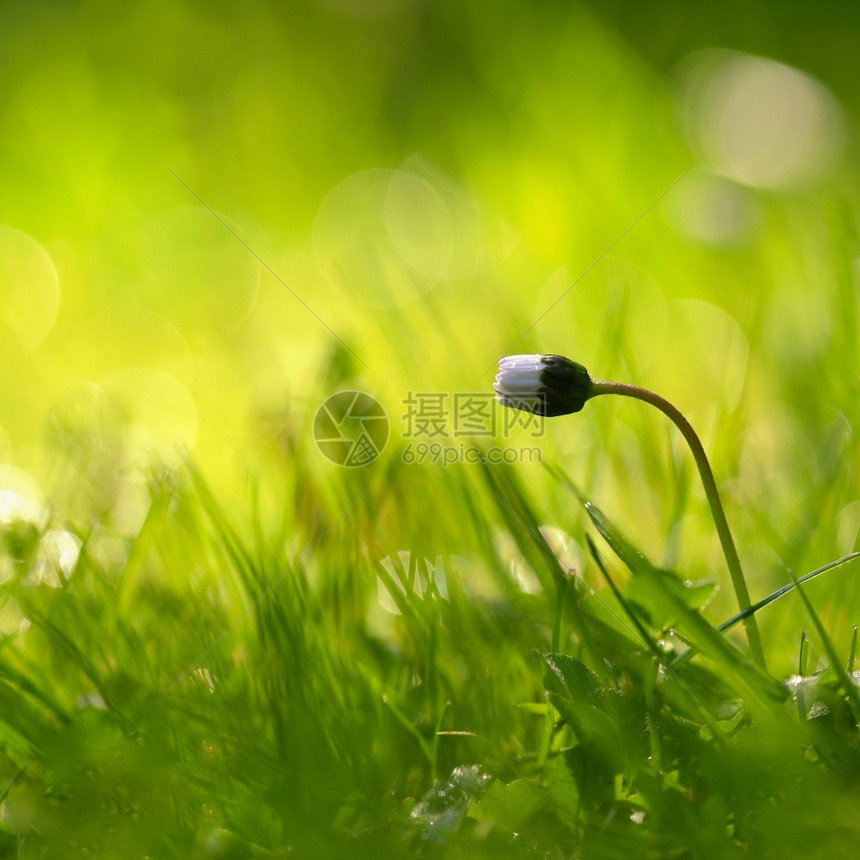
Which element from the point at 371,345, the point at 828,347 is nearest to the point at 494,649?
the point at 828,347

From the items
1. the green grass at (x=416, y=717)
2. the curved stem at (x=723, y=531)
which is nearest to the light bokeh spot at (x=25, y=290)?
the green grass at (x=416, y=717)

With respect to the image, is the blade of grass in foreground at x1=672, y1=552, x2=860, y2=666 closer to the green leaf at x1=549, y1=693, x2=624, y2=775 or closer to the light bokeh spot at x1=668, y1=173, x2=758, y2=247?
the green leaf at x1=549, y1=693, x2=624, y2=775

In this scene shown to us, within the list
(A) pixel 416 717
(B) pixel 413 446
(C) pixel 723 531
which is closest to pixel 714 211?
(B) pixel 413 446

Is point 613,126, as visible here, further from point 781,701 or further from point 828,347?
point 781,701
